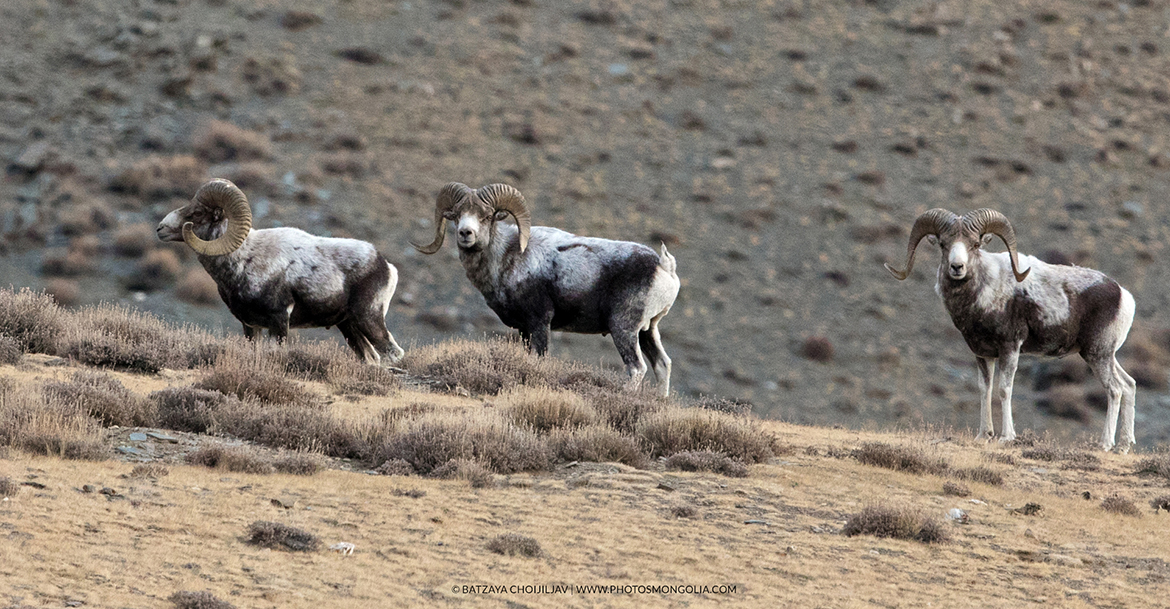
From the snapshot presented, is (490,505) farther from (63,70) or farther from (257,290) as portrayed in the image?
(63,70)

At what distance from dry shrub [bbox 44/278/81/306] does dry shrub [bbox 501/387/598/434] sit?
76.8 ft

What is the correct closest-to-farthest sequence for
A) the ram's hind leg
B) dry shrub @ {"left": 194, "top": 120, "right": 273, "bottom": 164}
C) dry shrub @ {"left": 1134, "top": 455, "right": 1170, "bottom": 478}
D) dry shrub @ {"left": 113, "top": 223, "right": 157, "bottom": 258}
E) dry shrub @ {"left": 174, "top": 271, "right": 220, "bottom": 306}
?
dry shrub @ {"left": 1134, "top": 455, "right": 1170, "bottom": 478} < the ram's hind leg < dry shrub @ {"left": 174, "top": 271, "right": 220, "bottom": 306} < dry shrub @ {"left": 113, "top": 223, "right": 157, "bottom": 258} < dry shrub @ {"left": 194, "top": 120, "right": 273, "bottom": 164}

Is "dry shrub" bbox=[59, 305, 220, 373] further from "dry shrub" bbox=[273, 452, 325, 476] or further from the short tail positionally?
the short tail

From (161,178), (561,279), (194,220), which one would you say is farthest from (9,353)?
(161,178)

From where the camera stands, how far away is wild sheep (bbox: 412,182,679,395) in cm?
1566

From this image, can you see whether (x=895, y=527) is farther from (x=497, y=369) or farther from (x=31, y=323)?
(x=31, y=323)

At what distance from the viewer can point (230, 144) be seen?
40.1 m

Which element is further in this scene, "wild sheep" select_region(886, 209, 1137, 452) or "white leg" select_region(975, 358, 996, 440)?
"white leg" select_region(975, 358, 996, 440)

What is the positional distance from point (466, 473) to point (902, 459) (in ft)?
15.5

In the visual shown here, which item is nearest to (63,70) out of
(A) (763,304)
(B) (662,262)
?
(A) (763,304)

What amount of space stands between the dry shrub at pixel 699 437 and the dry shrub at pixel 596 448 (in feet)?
1.52

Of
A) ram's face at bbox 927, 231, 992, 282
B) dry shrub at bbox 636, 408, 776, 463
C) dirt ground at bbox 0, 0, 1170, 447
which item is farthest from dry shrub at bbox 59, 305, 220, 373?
dirt ground at bbox 0, 0, 1170, 447

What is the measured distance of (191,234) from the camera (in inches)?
611

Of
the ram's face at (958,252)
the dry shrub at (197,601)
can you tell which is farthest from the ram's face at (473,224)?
the dry shrub at (197,601)
